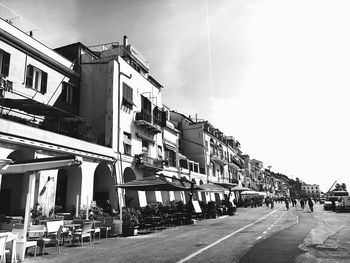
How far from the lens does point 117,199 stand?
21.9 metres

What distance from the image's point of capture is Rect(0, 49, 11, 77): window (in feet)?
55.4

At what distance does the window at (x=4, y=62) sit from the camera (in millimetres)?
16875

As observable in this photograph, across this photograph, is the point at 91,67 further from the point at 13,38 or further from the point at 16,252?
the point at 16,252

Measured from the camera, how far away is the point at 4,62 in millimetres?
17062

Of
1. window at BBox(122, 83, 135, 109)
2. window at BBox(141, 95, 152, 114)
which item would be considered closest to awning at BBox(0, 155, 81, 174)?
window at BBox(122, 83, 135, 109)

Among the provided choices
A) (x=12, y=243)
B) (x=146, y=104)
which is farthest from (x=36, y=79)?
(x=12, y=243)

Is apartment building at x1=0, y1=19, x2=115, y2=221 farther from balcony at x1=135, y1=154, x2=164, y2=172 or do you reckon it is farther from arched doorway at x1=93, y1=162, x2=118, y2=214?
balcony at x1=135, y1=154, x2=164, y2=172

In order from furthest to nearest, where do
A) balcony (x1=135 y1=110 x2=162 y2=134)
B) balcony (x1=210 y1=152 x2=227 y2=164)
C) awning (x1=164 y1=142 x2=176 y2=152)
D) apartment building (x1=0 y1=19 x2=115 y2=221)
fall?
balcony (x1=210 y1=152 x2=227 y2=164) < awning (x1=164 y1=142 x2=176 y2=152) < balcony (x1=135 y1=110 x2=162 y2=134) < apartment building (x1=0 y1=19 x2=115 y2=221)

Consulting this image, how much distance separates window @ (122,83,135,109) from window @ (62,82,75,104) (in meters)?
3.89

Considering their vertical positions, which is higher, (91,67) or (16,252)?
(91,67)

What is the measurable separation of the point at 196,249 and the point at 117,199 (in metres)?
12.8

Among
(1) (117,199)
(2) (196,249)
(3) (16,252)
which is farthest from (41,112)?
(2) (196,249)

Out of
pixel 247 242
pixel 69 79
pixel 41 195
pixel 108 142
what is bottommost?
pixel 247 242

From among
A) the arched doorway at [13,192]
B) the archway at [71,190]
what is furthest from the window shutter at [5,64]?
the archway at [71,190]
